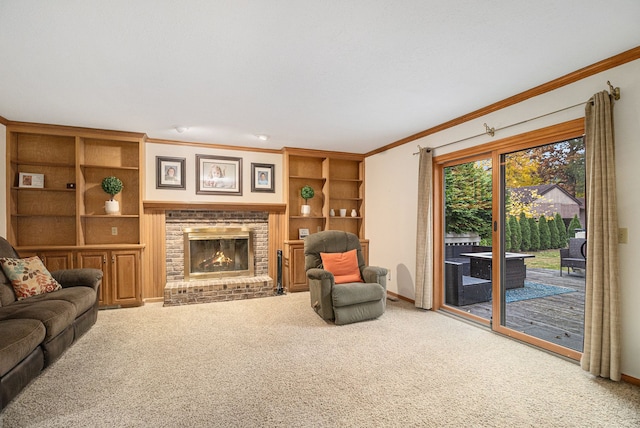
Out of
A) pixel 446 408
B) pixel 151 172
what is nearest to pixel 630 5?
pixel 446 408

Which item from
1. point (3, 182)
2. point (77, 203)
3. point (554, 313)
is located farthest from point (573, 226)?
point (3, 182)

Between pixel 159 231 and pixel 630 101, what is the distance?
5572mm

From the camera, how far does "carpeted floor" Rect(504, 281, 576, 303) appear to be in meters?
3.31

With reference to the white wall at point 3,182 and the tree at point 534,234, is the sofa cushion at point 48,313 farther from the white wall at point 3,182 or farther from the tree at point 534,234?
the tree at point 534,234

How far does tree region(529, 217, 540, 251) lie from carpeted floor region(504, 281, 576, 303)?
41 cm

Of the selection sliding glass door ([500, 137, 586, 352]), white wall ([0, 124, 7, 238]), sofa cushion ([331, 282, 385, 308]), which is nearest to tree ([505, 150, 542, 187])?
sliding glass door ([500, 137, 586, 352])

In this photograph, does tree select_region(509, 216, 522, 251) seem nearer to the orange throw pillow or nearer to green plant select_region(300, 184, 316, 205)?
the orange throw pillow

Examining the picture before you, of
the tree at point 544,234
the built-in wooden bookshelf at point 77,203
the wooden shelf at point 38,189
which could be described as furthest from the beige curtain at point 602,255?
the wooden shelf at point 38,189

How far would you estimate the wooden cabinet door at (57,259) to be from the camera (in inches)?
161

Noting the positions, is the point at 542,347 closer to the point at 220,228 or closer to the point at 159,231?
the point at 220,228

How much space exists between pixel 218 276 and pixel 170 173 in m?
1.83

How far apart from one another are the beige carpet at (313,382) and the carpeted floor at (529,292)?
535 millimetres

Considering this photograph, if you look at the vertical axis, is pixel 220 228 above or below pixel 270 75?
below

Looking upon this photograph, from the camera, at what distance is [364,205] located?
604cm
